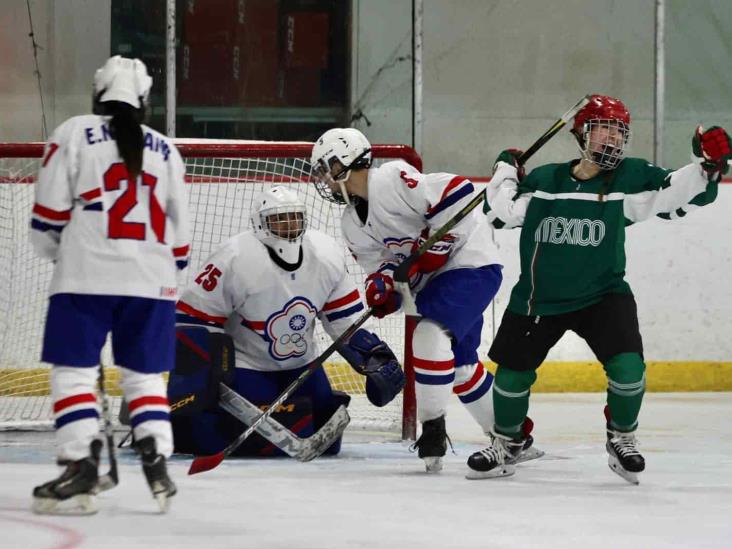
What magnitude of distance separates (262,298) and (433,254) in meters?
0.54

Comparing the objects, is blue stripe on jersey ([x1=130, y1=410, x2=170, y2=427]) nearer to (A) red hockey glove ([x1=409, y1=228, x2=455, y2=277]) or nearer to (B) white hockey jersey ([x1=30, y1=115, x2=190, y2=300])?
(B) white hockey jersey ([x1=30, y1=115, x2=190, y2=300])

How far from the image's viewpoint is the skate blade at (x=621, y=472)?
139 inches

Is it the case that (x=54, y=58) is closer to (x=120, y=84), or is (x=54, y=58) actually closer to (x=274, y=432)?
(x=274, y=432)

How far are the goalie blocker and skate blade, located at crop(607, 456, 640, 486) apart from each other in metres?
0.77

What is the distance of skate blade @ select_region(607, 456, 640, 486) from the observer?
139 inches

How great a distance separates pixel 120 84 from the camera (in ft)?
9.78

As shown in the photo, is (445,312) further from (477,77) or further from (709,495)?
(477,77)

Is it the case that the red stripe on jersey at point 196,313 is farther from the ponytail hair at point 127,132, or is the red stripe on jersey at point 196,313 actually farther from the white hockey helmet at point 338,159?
the ponytail hair at point 127,132

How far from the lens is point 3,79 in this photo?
6.39m

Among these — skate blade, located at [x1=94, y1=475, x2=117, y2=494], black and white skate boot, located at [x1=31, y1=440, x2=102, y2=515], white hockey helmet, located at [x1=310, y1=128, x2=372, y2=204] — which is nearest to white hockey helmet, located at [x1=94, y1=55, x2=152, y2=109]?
black and white skate boot, located at [x1=31, y1=440, x2=102, y2=515]

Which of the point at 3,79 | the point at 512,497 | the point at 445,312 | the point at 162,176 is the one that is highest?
the point at 3,79

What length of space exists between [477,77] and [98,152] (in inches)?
158

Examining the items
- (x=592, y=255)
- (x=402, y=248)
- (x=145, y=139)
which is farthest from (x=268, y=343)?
(x=145, y=139)

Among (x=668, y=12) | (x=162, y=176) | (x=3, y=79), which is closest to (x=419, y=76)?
(x=668, y=12)
